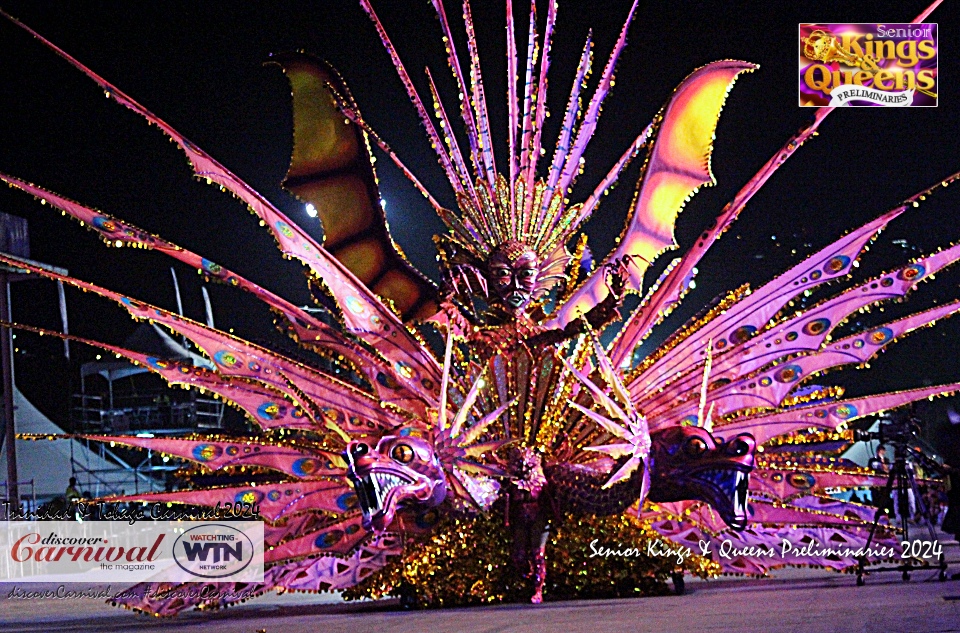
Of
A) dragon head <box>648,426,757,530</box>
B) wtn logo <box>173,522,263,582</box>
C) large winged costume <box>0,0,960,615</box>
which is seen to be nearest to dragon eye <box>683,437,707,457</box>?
dragon head <box>648,426,757,530</box>

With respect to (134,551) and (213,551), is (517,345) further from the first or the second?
(134,551)

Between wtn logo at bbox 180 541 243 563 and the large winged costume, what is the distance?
0.25 m

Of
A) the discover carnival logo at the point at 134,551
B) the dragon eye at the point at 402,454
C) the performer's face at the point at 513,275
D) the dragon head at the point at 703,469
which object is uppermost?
the performer's face at the point at 513,275

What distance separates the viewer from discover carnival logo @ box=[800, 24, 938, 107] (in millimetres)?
9102

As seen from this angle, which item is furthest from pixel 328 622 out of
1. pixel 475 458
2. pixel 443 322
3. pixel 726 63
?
pixel 726 63

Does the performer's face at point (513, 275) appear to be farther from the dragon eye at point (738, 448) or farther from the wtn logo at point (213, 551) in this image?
the wtn logo at point (213, 551)

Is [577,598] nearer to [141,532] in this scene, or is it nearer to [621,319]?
[621,319]

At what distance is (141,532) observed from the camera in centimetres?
1031

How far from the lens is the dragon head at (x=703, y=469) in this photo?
613cm

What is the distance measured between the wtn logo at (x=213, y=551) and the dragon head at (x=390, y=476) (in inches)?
52.0

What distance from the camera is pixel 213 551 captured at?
288 inches

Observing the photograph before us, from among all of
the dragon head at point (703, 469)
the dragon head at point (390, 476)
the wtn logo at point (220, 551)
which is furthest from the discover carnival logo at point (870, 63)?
the wtn logo at point (220, 551)

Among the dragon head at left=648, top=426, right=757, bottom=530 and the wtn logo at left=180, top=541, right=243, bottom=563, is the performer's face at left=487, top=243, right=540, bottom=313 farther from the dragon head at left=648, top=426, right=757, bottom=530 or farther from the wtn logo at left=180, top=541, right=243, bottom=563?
the wtn logo at left=180, top=541, right=243, bottom=563

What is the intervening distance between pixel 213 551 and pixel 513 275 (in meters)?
2.76
